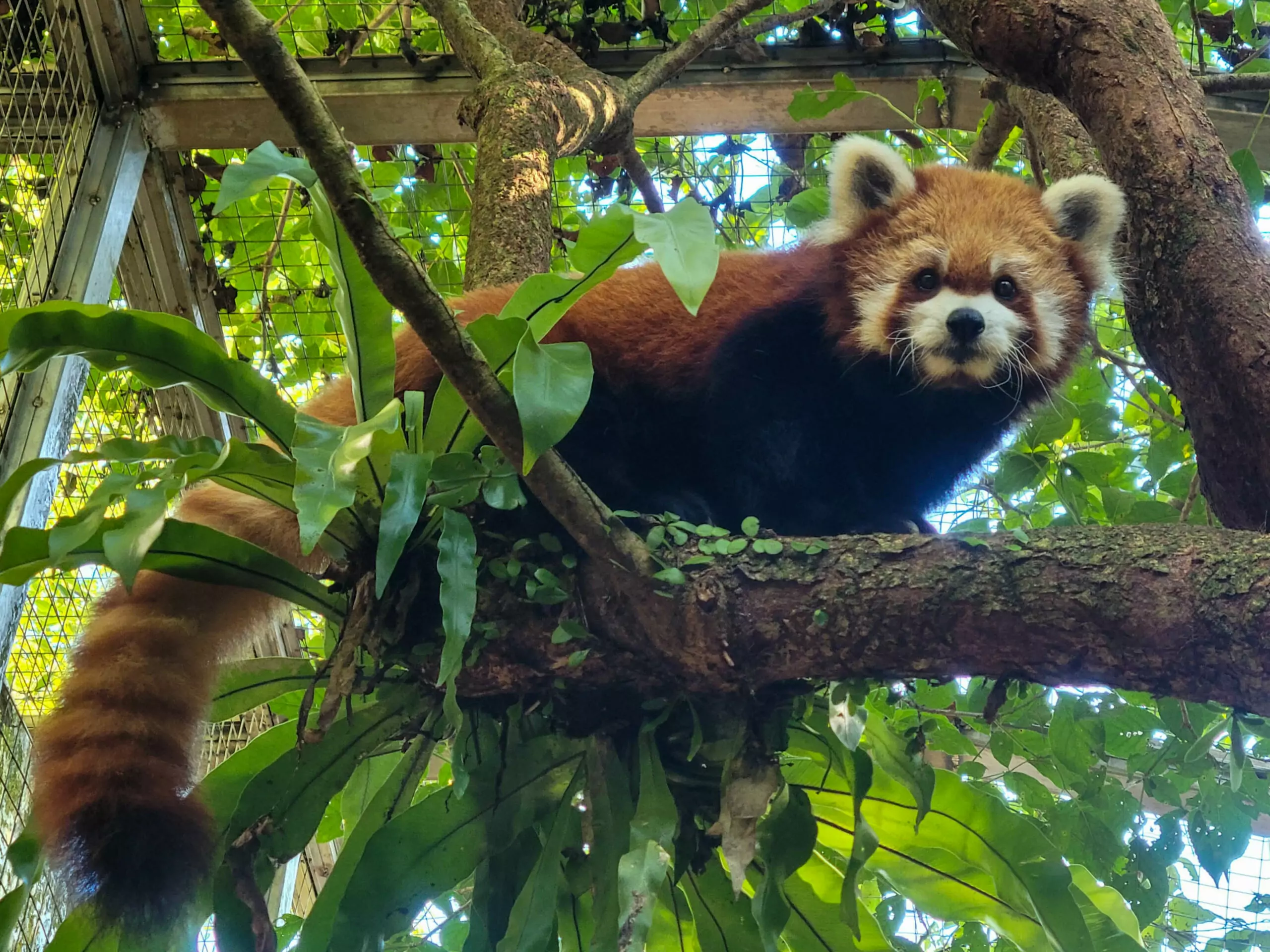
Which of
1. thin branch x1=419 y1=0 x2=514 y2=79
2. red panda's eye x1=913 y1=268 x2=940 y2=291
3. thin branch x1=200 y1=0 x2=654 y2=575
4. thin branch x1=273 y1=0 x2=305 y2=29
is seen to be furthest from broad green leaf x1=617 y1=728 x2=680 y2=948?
thin branch x1=273 y1=0 x2=305 y2=29

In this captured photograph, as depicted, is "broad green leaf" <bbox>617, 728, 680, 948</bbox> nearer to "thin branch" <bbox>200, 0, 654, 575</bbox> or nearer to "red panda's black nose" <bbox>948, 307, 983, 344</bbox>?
"thin branch" <bbox>200, 0, 654, 575</bbox>

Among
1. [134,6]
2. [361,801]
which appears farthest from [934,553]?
[134,6]

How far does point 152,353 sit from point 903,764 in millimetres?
1383

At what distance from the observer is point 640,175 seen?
11.5 feet

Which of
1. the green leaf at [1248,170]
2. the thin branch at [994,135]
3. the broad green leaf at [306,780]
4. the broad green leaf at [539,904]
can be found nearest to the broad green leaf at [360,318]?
the broad green leaf at [306,780]

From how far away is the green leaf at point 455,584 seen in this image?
56.9 inches

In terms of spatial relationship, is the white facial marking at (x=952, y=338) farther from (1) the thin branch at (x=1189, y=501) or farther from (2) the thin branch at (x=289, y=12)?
(2) the thin branch at (x=289, y=12)

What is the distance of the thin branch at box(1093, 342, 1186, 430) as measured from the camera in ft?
8.95

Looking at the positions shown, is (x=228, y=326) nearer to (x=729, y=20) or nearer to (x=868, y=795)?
(x=729, y=20)

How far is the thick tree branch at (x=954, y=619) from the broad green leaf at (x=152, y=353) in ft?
1.64

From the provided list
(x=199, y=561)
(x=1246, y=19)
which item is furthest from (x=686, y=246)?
(x=1246, y=19)

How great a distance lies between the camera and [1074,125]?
2.82 metres

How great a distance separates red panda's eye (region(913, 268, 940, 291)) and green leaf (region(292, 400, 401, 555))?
1.42 m

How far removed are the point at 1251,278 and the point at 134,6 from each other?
2.90 metres
